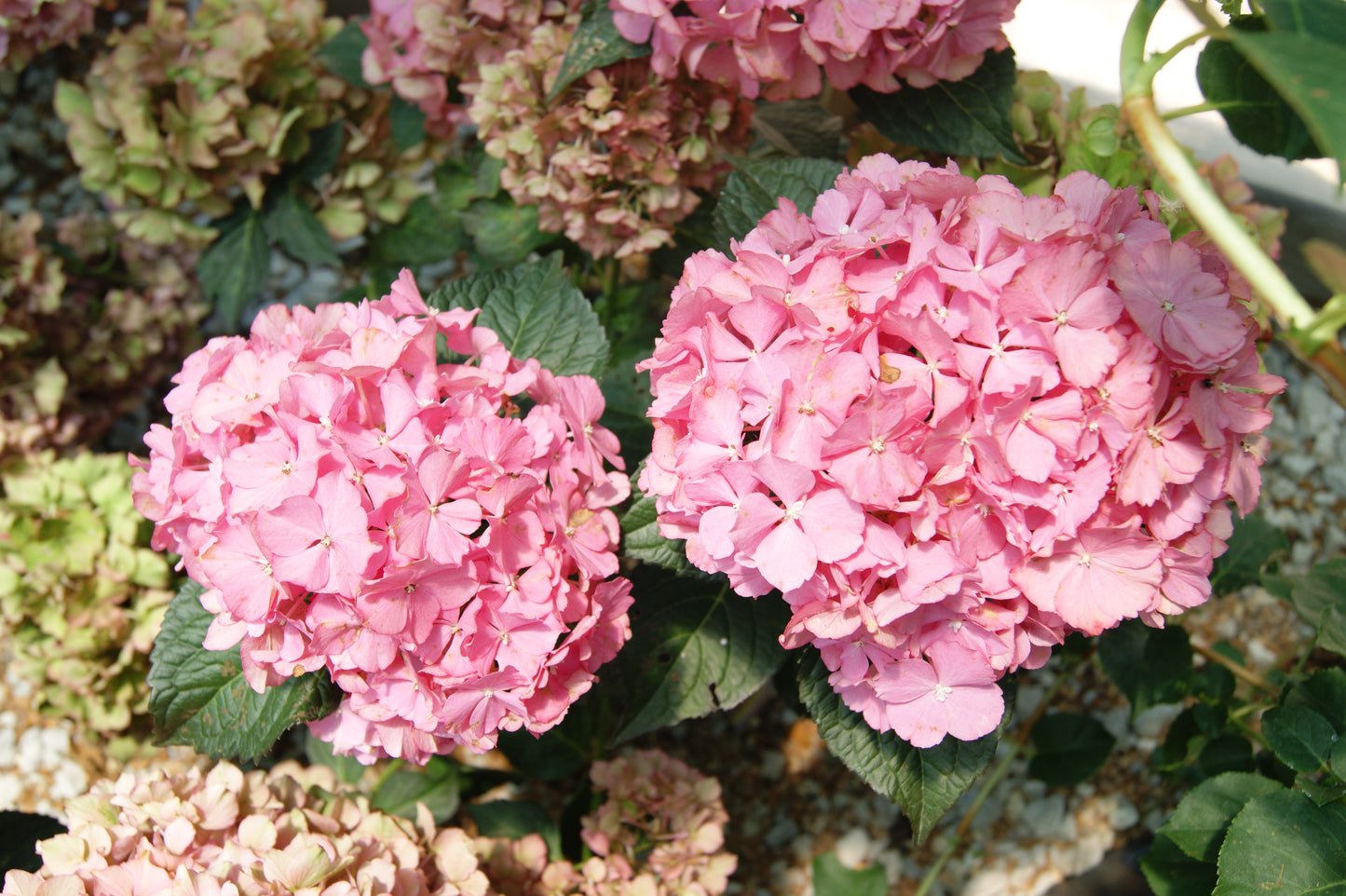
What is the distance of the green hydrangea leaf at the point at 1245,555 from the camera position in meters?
1.60

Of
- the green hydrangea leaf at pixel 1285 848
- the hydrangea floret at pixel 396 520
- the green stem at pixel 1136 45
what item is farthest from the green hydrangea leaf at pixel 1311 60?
the green hydrangea leaf at pixel 1285 848

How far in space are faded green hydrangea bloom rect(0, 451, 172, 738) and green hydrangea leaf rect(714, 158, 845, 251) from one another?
126 cm

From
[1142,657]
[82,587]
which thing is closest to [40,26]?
[82,587]

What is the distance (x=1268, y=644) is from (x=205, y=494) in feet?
6.98

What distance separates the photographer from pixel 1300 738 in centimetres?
116

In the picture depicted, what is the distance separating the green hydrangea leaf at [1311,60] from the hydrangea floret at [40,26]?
86.0 inches

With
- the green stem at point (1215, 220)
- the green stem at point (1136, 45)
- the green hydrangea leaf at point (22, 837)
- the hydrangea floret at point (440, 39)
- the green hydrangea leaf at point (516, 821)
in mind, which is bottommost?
the green hydrangea leaf at point (516, 821)

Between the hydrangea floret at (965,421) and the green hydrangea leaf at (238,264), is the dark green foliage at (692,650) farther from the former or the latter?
the green hydrangea leaf at (238,264)

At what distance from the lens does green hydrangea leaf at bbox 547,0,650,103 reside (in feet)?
4.39

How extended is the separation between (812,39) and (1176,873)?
48.1 inches

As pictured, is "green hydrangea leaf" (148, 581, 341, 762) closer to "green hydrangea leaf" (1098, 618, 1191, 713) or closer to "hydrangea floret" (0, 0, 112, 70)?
"green hydrangea leaf" (1098, 618, 1191, 713)

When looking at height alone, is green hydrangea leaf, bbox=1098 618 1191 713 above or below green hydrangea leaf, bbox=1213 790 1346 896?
below

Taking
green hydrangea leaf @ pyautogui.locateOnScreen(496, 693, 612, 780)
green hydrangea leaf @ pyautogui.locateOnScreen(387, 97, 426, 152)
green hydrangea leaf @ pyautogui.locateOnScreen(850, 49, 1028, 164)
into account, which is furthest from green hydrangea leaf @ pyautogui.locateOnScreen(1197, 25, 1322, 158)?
green hydrangea leaf @ pyautogui.locateOnScreen(387, 97, 426, 152)

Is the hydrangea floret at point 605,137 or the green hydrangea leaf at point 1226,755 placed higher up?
the hydrangea floret at point 605,137
